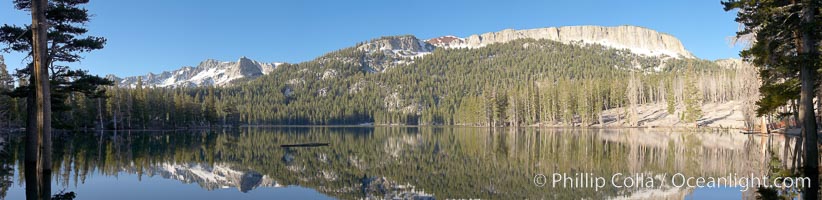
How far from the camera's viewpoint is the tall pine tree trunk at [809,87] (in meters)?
17.8

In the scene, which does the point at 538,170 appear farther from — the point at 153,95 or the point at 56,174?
the point at 153,95

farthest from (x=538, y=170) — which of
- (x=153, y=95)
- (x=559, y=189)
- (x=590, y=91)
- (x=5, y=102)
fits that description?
(x=153, y=95)

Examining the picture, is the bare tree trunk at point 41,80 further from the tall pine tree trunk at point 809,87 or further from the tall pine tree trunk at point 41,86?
the tall pine tree trunk at point 809,87

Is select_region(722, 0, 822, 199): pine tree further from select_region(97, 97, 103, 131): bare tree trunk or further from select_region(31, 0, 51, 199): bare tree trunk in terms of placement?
select_region(97, 97, 103, 131): bare tree trunk

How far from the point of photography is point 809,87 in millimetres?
18859

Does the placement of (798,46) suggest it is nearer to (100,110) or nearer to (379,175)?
(379,175)

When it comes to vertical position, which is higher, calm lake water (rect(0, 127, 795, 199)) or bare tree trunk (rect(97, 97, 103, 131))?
bare tree trunk (rect(97, 97, 103, 131))
